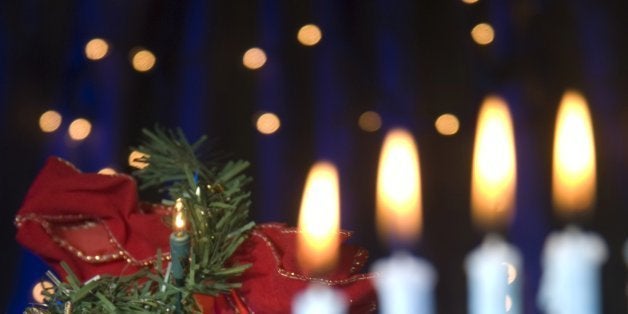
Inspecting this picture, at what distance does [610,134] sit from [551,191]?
0.10 metres

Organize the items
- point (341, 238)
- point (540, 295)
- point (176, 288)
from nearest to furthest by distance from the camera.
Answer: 1. point (176, 288)
2. point (341, 238)
3. point (540, 295)

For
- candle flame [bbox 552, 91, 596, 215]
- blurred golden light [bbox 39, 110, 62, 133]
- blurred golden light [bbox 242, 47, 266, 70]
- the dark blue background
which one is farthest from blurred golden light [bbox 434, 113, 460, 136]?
blurred golden light [bbox 39, 110, 62, 133]

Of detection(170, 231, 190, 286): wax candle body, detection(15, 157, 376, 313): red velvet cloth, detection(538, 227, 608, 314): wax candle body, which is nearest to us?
detection(170, 231, 190, 286): wax candle body

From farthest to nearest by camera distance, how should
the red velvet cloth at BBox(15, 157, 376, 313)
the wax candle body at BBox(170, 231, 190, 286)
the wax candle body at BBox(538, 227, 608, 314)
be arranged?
1. the wax candle body at BBox(538, 227, 608, 314)
2. the red velvet cloth at BBox(15, 157, 376, 313)
3. the wax candle body at BBox(170, 231, 190, 286)

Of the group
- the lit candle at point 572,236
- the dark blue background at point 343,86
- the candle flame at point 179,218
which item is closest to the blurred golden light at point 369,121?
the dark blue background at point 343,86

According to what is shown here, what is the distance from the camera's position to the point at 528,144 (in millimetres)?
980

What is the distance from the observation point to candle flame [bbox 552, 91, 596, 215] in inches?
38.1

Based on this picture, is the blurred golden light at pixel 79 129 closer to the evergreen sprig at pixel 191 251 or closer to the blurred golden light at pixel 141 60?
the blurred golden light at pixel 141 60

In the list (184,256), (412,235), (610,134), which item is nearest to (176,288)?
(184,256)

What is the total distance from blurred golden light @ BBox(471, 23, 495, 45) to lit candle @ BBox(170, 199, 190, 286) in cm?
58

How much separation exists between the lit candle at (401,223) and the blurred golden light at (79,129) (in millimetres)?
363

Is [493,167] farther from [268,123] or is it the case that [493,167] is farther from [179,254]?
[179,254]

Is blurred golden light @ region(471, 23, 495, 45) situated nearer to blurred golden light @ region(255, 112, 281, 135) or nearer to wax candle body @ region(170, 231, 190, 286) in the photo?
blurred golden light @ region(255, 112, 281, 135)

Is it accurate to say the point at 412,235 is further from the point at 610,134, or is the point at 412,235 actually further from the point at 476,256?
the point at 610,134
